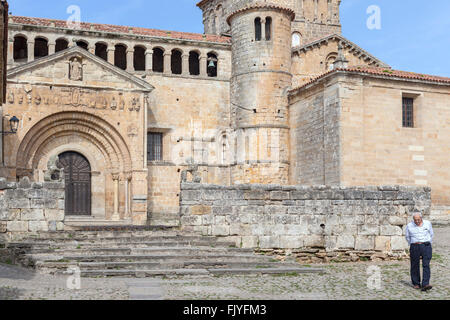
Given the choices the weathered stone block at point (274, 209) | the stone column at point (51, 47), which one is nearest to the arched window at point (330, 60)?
the stone column at point (51, 47)

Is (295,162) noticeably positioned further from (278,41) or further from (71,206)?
(71,206)

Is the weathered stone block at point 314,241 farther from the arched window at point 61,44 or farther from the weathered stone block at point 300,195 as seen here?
the arched window at point 61,44

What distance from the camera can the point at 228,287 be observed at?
37.4 ft

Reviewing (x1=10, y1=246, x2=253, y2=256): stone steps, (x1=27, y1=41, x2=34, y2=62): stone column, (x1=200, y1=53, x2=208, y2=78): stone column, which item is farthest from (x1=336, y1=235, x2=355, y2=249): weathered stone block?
(x1=27, y1=41, x2=34, y2=62): stone column

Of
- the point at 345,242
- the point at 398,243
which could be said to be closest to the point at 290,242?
the point at 345,242

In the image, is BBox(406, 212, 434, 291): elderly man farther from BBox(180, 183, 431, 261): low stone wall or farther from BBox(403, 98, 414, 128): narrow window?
BBox(403, 98, 414, 128): narrow window

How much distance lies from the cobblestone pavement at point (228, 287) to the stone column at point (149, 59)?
18717mm

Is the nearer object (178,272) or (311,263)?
(178,272)

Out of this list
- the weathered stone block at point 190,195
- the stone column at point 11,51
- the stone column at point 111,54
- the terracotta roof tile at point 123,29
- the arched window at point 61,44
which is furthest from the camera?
the stone column at point 111,54

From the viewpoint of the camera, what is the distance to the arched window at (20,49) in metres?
30.0

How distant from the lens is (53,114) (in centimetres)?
2611

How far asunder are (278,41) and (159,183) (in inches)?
355

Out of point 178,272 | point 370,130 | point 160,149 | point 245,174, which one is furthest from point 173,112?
point 178,272

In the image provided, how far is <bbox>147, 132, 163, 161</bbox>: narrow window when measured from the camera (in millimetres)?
30484
